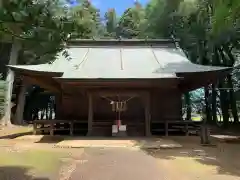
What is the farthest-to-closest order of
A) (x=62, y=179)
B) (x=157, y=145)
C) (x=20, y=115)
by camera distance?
(x=20, y=115), (x=157, y=145), (x=62, y=179)

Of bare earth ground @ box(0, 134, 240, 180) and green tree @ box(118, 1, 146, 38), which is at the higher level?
green tree @ box(118, 1, 146, 38)

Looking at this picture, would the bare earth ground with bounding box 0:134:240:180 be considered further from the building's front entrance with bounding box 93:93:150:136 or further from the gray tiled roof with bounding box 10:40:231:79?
the gray tiled roof with bounding box 10:40:231:79

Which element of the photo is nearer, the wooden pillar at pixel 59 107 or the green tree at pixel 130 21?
the wooden pillar at pixel 59 107

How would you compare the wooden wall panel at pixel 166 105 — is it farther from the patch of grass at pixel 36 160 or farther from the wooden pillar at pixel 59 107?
the patch of grass at pixel 36 160

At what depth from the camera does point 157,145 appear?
9922mm

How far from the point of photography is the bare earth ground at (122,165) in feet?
18.5

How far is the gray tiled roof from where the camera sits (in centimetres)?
1188

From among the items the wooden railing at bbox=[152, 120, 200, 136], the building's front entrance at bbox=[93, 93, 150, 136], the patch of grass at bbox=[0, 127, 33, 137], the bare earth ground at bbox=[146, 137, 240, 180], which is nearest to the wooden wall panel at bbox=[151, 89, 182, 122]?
the wooden railing at bbox=[152, 120, 200, 136]

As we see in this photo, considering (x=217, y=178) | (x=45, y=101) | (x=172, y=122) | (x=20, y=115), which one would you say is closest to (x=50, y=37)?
(x=217, y=178)

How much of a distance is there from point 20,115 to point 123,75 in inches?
471

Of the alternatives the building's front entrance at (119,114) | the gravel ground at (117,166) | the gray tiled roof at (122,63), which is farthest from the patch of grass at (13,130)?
the gravel ground at (117,166)

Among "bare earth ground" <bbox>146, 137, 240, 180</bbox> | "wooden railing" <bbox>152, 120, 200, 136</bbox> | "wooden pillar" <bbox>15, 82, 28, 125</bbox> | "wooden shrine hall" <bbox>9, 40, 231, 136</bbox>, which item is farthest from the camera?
"wooden pillar" <bbox>15, 82, 28, 125</bbox>

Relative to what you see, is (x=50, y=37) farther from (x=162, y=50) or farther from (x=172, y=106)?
(x=162, y=50)

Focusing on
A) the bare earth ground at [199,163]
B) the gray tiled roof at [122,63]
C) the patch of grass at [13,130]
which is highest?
the gray tiled roof at [122,63]
